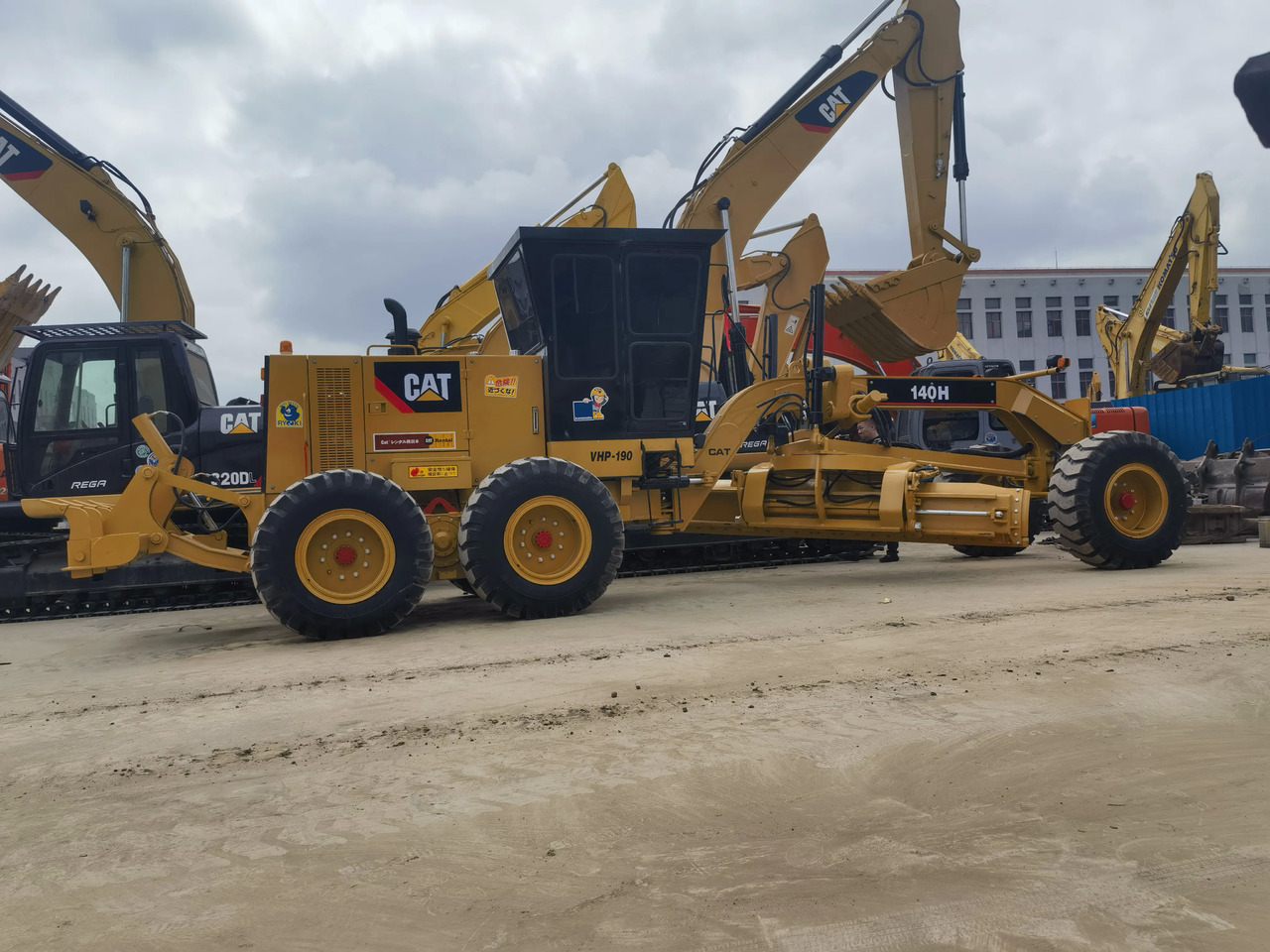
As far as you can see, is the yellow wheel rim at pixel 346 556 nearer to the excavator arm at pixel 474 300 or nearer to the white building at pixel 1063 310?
the excavator arm at pixel 474 300

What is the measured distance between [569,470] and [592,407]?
0.91 m

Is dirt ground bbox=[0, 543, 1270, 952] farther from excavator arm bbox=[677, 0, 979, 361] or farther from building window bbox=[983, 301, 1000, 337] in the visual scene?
building window bbox=[983, 301, 1000, 337]

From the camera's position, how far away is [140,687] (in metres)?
5.19

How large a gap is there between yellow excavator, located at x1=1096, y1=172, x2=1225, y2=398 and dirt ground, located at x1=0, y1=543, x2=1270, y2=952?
68.6ft

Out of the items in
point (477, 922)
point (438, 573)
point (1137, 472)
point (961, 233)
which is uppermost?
point (961, 233)

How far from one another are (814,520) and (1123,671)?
436 centimetres

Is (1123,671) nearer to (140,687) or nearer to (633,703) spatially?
(633,703)

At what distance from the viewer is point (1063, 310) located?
53531 mm

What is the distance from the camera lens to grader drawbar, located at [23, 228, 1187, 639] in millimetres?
6801

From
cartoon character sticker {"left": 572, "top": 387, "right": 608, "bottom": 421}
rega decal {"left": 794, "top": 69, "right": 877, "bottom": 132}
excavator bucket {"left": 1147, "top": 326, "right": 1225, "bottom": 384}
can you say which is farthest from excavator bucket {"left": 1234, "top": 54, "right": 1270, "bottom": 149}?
excavator bucket {"left": 1147, "top": 326, "right": 1225, "bottom": 384}

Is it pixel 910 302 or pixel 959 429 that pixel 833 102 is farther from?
pixel 959 429

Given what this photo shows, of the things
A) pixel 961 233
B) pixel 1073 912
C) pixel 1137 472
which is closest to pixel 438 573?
pixel 1073 912

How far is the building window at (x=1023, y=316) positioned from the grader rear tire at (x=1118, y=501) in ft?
156

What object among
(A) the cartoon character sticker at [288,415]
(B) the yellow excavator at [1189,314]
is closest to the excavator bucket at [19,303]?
(A) the cartoon character sticker at [288,415]
